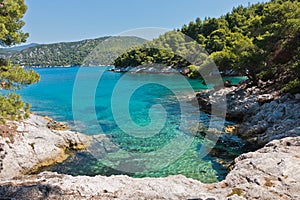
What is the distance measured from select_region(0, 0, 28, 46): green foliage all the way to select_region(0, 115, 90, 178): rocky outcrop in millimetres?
6061

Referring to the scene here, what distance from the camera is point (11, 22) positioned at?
8297 millimetres

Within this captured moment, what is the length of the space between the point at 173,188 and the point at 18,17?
8.25m

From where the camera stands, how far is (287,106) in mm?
15164

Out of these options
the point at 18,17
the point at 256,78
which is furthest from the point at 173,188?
the point at 256,78

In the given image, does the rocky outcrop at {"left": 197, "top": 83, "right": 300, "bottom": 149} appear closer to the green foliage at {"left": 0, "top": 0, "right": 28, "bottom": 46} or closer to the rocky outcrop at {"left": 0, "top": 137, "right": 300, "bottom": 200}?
the rocky outcrop at {"left": 0, "top": 137, "right": 300, "bottom": 200}

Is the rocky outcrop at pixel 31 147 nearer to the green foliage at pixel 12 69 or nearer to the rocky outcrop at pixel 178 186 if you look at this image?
the rocky outcrop at pixel 178 186

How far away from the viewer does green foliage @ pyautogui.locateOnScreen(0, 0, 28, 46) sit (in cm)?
785

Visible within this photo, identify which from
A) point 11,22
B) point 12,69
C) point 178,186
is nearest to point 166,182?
point 178,186

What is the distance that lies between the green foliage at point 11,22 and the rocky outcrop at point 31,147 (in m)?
6.06

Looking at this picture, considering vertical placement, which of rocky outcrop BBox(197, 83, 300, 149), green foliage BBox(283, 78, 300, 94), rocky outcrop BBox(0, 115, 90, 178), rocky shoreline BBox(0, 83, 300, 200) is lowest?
rocky outcrop BBox(0, 115, 90, 178)

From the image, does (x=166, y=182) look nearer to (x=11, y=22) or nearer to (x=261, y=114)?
(x=11, y=22)

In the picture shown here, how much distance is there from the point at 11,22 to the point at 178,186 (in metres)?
8.37

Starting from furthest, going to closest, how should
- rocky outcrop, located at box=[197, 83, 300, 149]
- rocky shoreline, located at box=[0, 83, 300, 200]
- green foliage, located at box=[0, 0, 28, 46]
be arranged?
rocky outcrop, located at box=[197, 83, 300, 149] → green foliage, located at box=[0, 0, 28, 46] → rocky shoreline, located at box=[0, 83, 300, 200]

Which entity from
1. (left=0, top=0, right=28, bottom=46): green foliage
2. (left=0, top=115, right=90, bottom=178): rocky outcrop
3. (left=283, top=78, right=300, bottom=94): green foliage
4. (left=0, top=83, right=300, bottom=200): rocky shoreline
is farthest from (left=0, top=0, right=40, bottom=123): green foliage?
(left=283, top=78, right=300, bottom=94): green foliage
